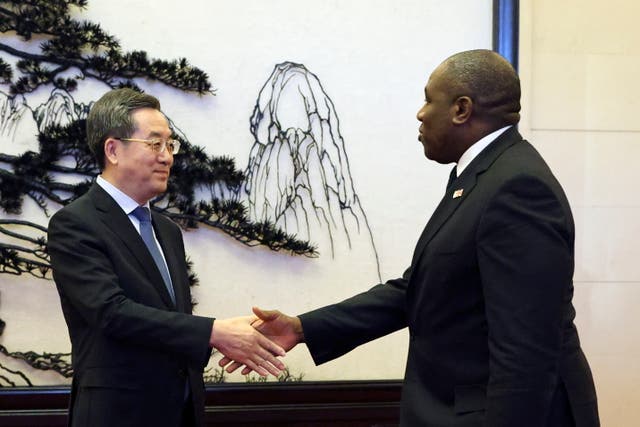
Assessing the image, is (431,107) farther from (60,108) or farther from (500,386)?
(60,108)

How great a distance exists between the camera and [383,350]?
374 cm

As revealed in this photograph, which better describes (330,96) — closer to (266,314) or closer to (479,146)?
(266,314)

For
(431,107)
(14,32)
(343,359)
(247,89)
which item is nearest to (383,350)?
(343,359)

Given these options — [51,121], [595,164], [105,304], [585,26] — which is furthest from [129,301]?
[585,26]

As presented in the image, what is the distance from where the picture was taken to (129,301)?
7.83 ft

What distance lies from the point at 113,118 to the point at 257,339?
840 millimetres

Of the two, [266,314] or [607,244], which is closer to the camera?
[266,314]

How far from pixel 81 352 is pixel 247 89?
157 centimetres

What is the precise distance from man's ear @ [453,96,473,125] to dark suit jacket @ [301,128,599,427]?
97 millimetres

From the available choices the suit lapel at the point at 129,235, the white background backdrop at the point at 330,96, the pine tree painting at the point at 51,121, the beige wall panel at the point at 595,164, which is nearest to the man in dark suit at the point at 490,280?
the suit lapel at the point at 129,235

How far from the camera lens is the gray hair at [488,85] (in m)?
2.10

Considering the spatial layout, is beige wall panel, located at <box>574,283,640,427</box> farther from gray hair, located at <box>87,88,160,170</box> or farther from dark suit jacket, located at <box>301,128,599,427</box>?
gray hair, located at <box>87,88,160,170</box>

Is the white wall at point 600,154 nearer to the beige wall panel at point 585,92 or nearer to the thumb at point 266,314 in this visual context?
the beige wall panel at point 585,92

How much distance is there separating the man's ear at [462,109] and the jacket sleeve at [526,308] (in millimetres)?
335
